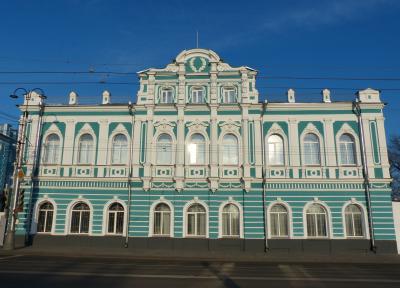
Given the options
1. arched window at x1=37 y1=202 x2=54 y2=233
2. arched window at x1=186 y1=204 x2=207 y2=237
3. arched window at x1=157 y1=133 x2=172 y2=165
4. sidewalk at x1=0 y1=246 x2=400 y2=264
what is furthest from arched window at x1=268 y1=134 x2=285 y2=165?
arched window at x1=37 y1=202 x2=54 y2=233

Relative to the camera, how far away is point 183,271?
41.4 ft

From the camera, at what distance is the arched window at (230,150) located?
22622mm

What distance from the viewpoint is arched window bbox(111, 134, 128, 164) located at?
76.3 ft

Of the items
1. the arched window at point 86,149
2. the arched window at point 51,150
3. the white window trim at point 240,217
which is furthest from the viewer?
the arched window at point 51,150

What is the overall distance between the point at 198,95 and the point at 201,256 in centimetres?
1130

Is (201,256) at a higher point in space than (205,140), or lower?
lower

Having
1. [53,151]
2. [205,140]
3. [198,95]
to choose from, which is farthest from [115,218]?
[198,95]

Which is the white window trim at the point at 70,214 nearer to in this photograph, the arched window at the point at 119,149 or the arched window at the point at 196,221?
the arched window at the point at 119,149

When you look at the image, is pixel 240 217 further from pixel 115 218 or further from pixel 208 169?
pixel 115 218

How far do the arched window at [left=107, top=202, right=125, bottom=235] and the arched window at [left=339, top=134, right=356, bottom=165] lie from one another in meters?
15.4

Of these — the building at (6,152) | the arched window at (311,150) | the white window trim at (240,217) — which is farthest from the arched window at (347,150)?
the building at (6,152)

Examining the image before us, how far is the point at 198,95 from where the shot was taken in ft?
78.3

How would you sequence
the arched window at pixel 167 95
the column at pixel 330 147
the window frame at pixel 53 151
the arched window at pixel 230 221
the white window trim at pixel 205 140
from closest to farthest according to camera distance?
the arched window at pixel 230 221
the column at pixel 330 147
the white window trim at pixel 205 140
the window frame at pixel 53 151
the arched window at pixel 167 95

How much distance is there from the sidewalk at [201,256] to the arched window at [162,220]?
73.7 inches
